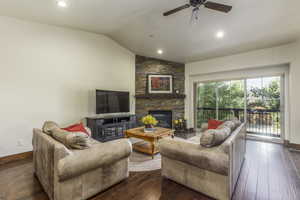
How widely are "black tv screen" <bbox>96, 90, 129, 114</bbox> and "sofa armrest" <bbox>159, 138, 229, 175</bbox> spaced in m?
2.69

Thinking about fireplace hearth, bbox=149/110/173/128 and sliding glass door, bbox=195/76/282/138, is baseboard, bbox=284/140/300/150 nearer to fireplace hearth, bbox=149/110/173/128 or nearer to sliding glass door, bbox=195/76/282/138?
sliding glass door, bbox=195/76/282/138

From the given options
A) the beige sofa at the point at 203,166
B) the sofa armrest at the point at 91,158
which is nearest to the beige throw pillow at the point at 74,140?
the sofa armrest at the point at 91,158

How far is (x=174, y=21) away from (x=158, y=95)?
2.80m

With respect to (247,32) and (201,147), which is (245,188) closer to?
(201,147)

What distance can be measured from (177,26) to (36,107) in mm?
4034

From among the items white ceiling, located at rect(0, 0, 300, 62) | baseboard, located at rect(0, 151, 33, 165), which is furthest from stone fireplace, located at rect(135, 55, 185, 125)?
baseboard, located at rect(0, 151, 33, 165)

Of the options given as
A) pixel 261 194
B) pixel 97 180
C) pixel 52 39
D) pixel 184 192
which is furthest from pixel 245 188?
pixel 52 39

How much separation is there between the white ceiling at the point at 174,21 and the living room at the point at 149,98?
3cm

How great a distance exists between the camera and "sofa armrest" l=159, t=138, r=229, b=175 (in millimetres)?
1696

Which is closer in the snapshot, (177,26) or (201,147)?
(201,147)

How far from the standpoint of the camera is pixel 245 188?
82.9 inches

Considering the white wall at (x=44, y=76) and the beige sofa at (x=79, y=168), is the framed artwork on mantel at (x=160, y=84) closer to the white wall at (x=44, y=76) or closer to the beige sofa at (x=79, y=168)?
the white wall at (x=44, y=76)

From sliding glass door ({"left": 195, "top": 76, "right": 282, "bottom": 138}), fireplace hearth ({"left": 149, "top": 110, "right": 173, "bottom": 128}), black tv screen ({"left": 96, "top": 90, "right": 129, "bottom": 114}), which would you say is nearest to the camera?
black tv screen ({"left": 96, "top": 90, "right": 129, "bottom": 114})

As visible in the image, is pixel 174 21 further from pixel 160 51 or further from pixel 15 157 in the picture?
pixel 15 157
